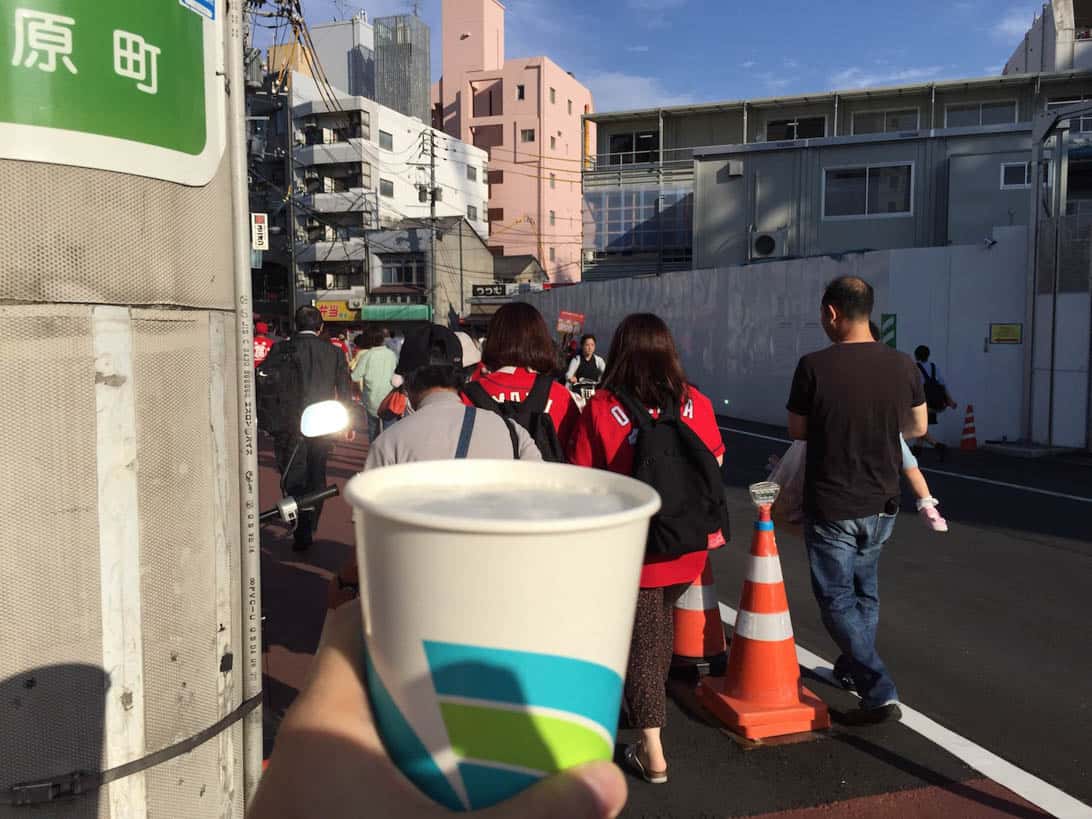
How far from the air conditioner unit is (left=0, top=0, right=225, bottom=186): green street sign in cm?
2526

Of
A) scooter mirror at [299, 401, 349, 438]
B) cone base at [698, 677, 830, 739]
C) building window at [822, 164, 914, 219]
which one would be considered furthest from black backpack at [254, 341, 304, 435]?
building window at [822, 164, 914, 219]

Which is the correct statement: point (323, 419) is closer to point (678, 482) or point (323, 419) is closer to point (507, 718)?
point (678, 482)

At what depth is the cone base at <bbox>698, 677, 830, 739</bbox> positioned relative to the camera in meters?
3.86

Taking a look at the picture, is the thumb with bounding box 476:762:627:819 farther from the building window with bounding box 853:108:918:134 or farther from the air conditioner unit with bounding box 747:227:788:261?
the building window with bounding box 853:108:918:134

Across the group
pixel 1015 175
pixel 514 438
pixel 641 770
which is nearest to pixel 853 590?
pixel 641 770

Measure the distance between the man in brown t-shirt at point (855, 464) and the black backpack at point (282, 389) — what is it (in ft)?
14.4

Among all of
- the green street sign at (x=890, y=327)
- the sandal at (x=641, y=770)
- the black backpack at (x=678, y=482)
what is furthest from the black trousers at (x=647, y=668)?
the green street sign at (x=890, y=327)

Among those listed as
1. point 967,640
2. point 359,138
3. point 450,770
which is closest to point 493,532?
point 450,770

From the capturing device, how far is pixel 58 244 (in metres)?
1.75

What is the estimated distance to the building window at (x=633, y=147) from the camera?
109 feet

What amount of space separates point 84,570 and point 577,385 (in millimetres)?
9419

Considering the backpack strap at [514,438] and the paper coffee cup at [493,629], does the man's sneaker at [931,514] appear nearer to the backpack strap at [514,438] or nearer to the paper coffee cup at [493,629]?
the backpack strap at [514,438]

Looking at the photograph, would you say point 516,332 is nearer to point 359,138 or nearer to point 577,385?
point 577,385

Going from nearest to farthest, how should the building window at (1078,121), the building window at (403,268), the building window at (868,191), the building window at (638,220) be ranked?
the building window at (1078,121), the building window at (868,191), the building window at (638,220), the building window at (403,268)
